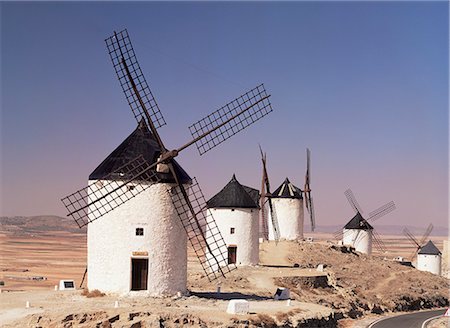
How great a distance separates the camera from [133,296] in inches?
898

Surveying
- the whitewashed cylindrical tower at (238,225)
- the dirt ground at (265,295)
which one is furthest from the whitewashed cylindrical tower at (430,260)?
the whitewashed cylindrical tower at (238,225)

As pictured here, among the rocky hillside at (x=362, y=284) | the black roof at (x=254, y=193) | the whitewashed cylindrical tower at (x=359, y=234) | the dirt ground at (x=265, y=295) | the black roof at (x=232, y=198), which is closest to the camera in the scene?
the dirt ground at (x=265, y=295)

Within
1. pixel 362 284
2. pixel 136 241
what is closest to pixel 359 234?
pixel 362 284

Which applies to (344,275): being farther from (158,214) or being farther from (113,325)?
(113,325)

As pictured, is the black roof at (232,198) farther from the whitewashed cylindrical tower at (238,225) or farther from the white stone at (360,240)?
the white stone at (360,240)

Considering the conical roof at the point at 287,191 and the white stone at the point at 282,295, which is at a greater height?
the conical roof at the point at 287,191

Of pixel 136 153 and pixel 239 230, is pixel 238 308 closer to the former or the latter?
pixel 136 153

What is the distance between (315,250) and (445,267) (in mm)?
19433

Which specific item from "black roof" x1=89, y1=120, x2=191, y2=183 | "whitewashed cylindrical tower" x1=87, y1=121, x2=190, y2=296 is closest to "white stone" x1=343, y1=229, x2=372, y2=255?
"black roof" x1=89, y1=120, x2=191, y2=183

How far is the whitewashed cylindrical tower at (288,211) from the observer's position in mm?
48750

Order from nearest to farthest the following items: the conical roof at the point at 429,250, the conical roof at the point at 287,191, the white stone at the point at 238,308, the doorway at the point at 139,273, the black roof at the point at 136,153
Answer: the white stone at the point at 238,308
the doorway at the point at 139,273
the black roof at the point at 136,153
the conical roof at the point at 287,191
the conical roof at the point at 429,250

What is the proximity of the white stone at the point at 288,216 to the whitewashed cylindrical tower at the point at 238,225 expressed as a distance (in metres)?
11.5

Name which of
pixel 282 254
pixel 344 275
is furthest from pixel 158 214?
pixel 282 254

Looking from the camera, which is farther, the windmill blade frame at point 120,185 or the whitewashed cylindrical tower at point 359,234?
the whitewashed cylindrical tower at point 359,234
